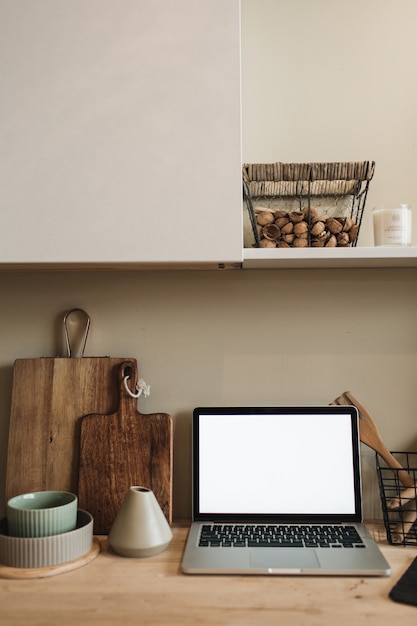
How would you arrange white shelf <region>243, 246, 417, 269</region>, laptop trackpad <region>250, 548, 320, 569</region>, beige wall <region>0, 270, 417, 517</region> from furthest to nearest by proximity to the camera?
1. beige wall <region>0, 270, 417, 517</region>
2. white shelf <region>243, 246, 417, 269</region>
3. laptop trackpad <region>250, 548, 320, 569</region>

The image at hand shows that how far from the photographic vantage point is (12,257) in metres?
1.13

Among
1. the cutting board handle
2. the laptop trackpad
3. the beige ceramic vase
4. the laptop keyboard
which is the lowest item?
the laptop trackpad

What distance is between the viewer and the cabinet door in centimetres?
113

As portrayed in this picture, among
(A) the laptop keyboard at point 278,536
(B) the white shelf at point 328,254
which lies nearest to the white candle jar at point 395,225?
(B) the white shelf at point 328,254

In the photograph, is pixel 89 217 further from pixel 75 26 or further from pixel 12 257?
pixel 75 26

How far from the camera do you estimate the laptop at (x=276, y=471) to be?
1307 millimetres

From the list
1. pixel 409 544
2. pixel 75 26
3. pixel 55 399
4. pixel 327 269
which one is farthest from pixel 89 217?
pixel 409 544

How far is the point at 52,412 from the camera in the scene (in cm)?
139

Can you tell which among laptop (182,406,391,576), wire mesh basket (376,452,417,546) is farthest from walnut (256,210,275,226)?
wire mesh basket (376,452,417,546)

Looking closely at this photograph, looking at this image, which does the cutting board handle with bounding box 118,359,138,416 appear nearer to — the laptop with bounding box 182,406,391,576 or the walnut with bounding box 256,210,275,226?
the laptop with bounding box 182,406,391,576

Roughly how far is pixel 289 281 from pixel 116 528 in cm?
69

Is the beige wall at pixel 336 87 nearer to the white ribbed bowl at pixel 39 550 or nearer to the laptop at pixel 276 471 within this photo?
the laptop at pixel 276 471

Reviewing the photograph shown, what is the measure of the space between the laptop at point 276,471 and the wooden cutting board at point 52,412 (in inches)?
9.8

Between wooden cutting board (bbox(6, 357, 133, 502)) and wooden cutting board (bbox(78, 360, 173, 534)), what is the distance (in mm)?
35
